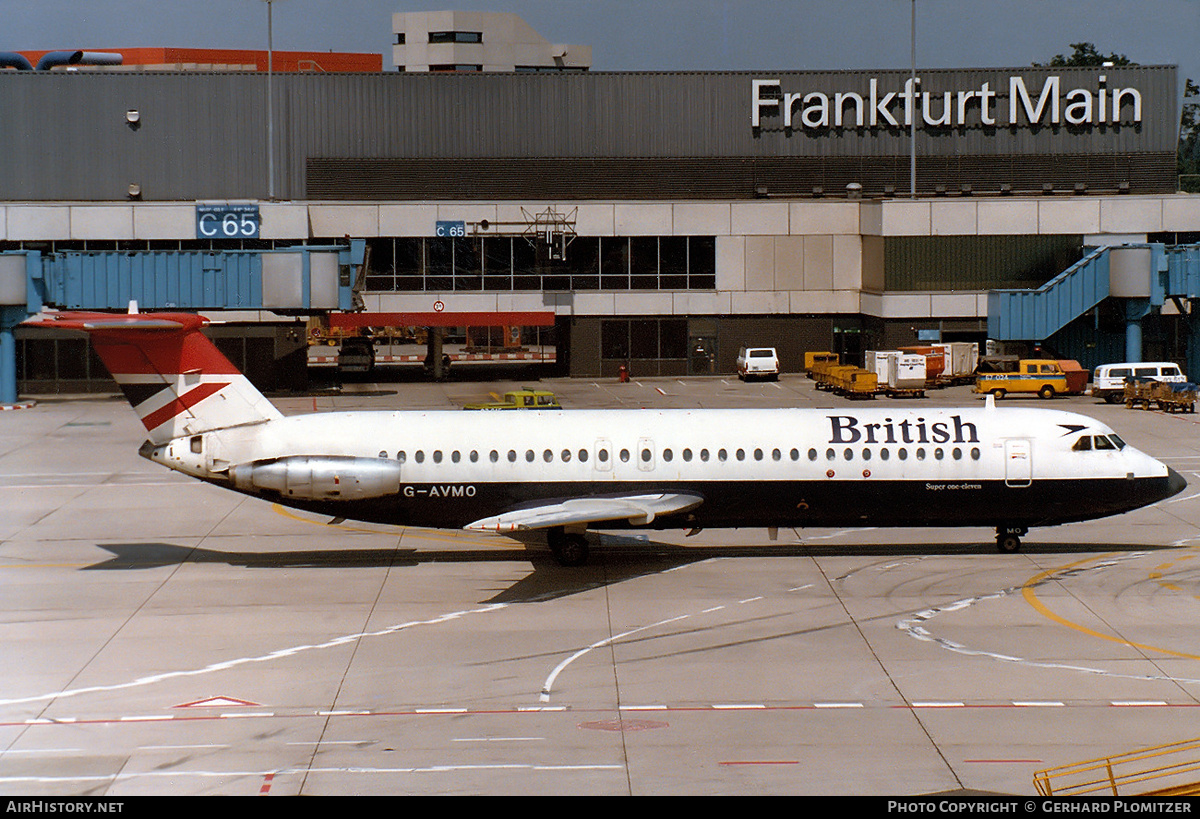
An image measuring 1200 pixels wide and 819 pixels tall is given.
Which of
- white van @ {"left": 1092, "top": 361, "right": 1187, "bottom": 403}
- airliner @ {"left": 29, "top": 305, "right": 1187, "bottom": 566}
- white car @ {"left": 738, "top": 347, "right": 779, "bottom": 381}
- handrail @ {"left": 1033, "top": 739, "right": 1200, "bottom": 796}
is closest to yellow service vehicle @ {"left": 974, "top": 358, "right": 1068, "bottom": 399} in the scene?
white van @ {"left": 1092, "top": 361, "right": 1187, "bottom": 403}

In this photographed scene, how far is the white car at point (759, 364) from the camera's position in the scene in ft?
265

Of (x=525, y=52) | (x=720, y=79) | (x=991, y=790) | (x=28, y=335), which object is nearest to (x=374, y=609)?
(x=991, y=790)

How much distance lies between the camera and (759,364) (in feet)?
265

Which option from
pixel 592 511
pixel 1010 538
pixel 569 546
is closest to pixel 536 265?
pixel 569 546

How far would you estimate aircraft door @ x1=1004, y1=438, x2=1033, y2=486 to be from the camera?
33.7 meters

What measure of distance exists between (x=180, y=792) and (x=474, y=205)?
222 feet

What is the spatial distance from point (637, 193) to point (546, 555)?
55743 millimetres

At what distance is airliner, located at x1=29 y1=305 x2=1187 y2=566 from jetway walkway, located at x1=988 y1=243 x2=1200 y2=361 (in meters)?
44.0

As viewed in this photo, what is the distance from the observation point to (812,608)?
29500mm

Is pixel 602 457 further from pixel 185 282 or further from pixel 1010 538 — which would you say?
pixel 185 282

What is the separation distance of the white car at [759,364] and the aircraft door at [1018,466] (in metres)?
47.0

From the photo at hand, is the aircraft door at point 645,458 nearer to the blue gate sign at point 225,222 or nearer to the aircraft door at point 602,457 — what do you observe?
the aircraft door at point 602,457

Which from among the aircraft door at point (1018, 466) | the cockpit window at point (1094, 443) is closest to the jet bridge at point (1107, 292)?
the cockpit window at point (1094, 443)

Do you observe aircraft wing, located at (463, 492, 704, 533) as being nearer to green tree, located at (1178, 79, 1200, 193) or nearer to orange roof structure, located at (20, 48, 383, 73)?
green tree, located at (1178, 79, 1200, 193)
